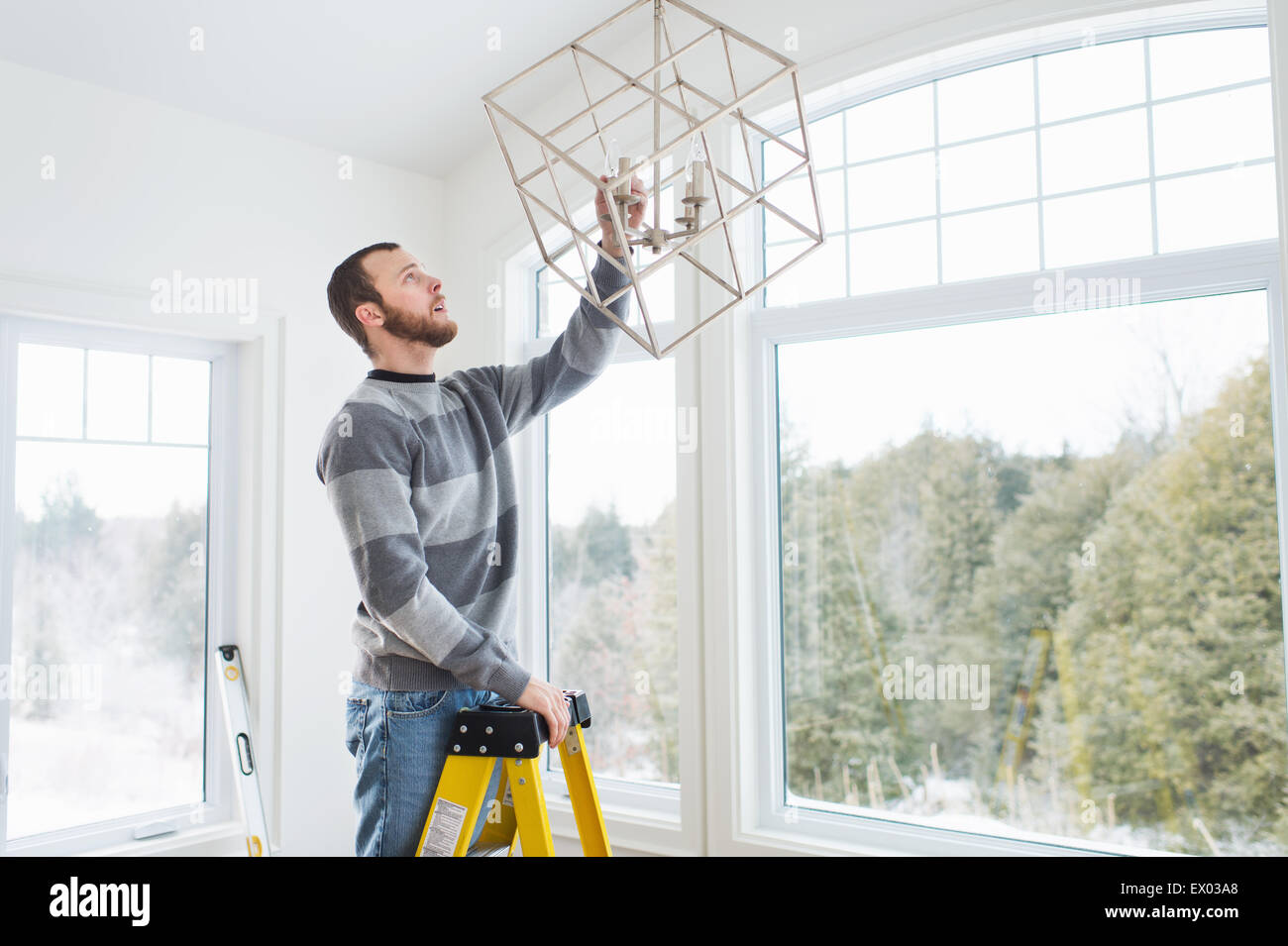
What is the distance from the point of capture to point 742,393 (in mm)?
2611

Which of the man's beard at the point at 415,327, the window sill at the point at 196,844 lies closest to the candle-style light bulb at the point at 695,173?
the man's beard at the point at 415,327

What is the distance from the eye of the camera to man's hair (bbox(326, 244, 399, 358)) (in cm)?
169

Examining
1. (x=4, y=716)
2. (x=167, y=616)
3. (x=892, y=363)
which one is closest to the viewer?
(x=4, y=716)

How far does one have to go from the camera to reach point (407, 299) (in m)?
1.69

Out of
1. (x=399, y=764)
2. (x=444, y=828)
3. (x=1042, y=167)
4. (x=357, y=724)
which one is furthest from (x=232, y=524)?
(x=1042, y=167)

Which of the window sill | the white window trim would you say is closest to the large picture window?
the white window trim

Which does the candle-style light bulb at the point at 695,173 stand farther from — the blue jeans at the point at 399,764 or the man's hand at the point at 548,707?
the blue jeans at the point at 399,764

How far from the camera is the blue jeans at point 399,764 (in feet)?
5.09

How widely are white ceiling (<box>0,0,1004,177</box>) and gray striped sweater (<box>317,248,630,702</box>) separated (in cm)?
127
